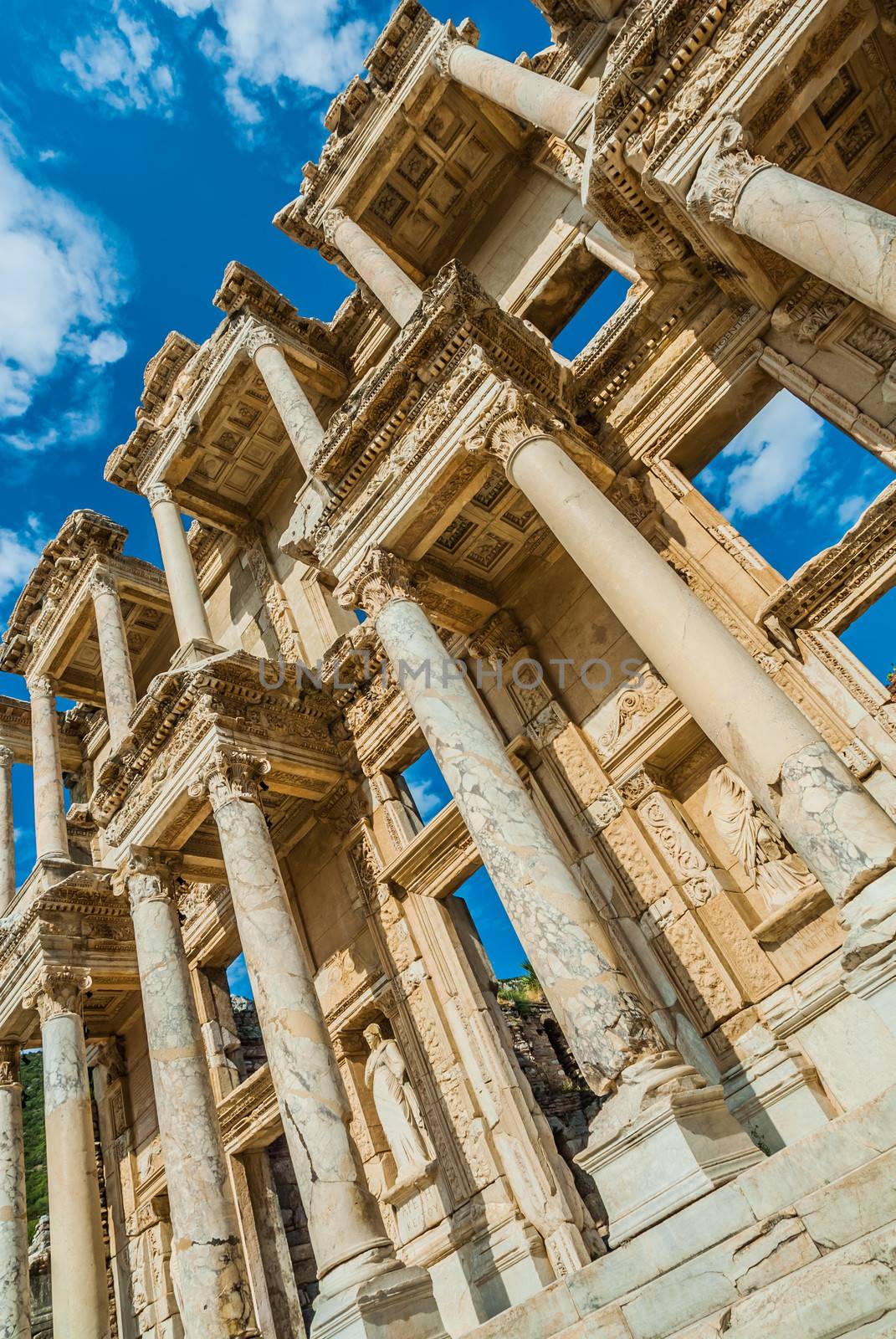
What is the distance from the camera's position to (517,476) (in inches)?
371

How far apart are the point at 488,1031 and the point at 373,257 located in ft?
38.5

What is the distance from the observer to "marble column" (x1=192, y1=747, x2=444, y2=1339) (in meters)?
7.39

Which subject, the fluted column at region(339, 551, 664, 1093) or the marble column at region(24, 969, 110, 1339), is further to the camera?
the marble column at region(24, 969, 110, 1339)

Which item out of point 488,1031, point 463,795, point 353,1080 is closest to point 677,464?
point 463,795

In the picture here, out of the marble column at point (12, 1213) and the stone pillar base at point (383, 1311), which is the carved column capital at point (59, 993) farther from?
the stone pillar base at point (383, 1311)

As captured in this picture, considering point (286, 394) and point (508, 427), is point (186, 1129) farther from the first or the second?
point (286, 394)

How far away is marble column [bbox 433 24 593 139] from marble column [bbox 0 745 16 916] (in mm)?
16241

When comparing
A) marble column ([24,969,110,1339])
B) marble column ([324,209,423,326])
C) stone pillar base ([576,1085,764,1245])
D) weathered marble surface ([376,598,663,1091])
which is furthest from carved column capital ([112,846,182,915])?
marble column ([324,209,423,326])

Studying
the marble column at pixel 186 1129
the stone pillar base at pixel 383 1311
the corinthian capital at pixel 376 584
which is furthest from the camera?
the corinthian capital at pixel 376 584

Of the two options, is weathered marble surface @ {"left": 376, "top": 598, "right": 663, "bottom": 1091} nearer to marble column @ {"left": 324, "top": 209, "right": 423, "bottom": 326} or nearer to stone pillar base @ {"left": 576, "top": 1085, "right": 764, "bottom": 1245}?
stone pillar base @ {"left": 576, "top": 1085, "right": 764, "bottom": 1245}

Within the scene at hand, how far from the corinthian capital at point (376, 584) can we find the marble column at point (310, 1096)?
9.11 ft

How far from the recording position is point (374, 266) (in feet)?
45.5

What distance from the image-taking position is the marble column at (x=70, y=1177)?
11.6 metres

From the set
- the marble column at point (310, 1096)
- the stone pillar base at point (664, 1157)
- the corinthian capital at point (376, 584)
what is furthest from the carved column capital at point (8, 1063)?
the stone pillar base at point (664, 1157)
